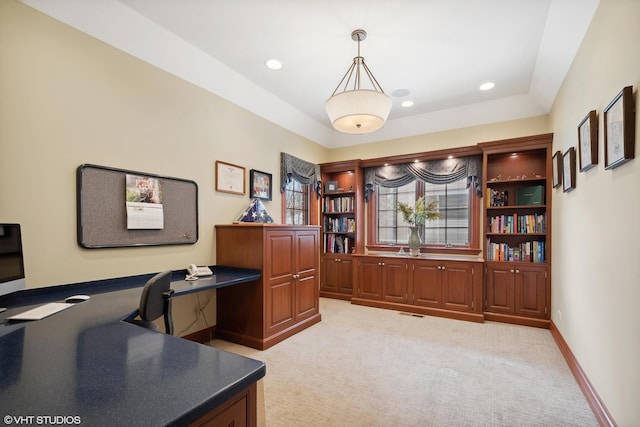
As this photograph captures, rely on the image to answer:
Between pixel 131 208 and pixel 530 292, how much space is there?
189 inches

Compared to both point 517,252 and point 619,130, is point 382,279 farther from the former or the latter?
point 619,130

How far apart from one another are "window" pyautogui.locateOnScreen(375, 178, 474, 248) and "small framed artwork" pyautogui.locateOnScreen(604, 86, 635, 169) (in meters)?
2.85

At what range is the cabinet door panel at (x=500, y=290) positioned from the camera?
408cm

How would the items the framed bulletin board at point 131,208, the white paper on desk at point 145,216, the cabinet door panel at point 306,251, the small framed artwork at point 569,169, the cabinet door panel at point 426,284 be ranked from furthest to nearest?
the cabinet door panel at point 426,284 < the cabinet door panel at point 306,251 < the small framed artwork at point 569,169 < the white paper on desk at point 145,216 < the framed bulletin board at point 131,208

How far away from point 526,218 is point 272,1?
4035mm

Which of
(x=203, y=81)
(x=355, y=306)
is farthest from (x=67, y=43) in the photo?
(x=355, y=306)

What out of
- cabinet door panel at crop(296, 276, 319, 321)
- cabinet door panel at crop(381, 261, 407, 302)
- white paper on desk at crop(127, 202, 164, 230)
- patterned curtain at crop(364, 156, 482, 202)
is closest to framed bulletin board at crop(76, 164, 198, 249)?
white paper on desk at crop(127, 202, 164, 230)

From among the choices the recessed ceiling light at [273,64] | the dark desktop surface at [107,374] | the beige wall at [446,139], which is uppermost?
the recessed ceiling light at [273,64]

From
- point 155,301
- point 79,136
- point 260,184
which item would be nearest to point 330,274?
point 260,184

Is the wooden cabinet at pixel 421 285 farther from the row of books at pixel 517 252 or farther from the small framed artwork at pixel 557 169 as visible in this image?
the small framed artwork at pixel 557 169

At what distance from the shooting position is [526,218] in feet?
13.4

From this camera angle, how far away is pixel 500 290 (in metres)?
4.14

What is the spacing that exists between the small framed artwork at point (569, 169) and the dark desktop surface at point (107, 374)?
3249 mm

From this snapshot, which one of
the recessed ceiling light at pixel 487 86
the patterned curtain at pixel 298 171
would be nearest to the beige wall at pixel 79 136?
the patterned curtain at pixel 298 171
